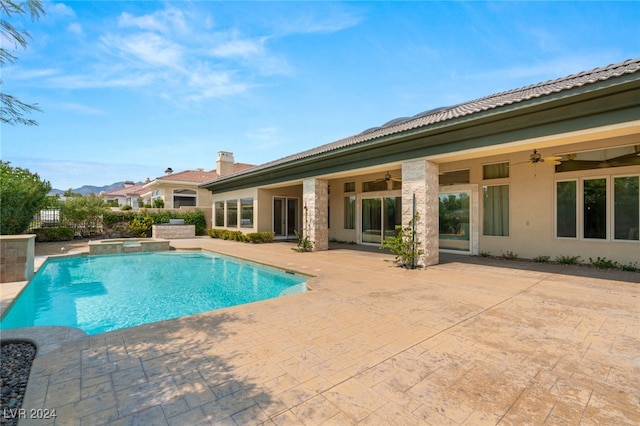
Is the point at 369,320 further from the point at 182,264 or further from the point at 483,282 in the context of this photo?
the point at 182,264

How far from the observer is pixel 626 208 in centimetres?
827

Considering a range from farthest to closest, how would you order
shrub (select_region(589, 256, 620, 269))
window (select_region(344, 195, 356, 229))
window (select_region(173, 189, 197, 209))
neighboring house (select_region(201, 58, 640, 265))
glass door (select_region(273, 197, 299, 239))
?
window (select_region(173, 189, 197, 209)), glass door (select_region(273, 197, 299, 239)), window (select_region(344, 195, 356, 229)), shrub (select_region(589, 256, 620, 269)), neighboring house (select_region(201, 58, 640, 265))

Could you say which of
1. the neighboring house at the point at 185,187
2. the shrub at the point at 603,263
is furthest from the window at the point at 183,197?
the shrub at the point at 603,263

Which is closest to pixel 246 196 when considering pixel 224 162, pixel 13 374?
pixel 224 162

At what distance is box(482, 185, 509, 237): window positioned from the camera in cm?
1049

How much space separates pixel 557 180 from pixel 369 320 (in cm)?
861

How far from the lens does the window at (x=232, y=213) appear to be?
19734 millimetres

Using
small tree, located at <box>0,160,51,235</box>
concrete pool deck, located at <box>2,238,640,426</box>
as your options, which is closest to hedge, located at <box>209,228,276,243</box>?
small tree, located at <box>0,160,51,235</box>

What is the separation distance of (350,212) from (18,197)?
1512 centimetres

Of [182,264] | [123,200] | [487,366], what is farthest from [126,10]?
[123,200]

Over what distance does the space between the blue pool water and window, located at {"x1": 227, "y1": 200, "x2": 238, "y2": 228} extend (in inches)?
287

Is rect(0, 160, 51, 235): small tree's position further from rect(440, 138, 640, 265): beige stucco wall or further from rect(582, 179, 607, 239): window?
rect(582, 179, 607, 239): window

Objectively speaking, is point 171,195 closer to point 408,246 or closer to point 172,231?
point 172,231

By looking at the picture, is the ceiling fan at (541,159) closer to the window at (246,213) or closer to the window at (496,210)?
the window at (496,210)
